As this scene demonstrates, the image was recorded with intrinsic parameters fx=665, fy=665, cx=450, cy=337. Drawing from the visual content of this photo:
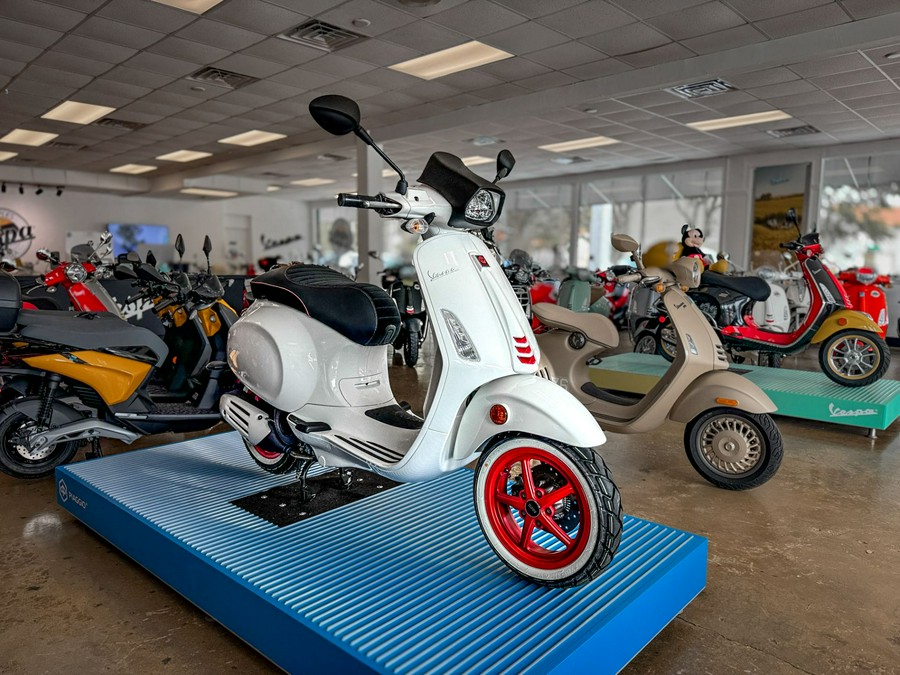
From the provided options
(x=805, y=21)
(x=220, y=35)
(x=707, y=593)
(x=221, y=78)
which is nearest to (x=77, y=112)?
(x=221, y=78)

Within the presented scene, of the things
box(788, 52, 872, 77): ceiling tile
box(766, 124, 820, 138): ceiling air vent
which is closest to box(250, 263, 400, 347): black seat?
box(788, 52, 872, 77): ceiling tile

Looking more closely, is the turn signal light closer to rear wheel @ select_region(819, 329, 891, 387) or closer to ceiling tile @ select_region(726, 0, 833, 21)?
rear wheel @ select_region(819, 329, 891, 387)

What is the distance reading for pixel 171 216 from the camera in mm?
17547

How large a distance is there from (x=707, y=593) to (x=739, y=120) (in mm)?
7958

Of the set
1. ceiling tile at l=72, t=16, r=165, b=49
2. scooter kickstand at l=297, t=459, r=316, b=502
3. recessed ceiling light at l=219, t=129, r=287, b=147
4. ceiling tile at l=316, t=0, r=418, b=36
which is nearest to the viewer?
scooter kickstand at l=297, t=459, r=316, b=502

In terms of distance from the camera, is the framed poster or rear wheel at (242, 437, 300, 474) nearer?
rear wheel at (242, 437, 300, 474)

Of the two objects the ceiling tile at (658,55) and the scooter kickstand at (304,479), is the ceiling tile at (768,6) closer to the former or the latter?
the ceiling tile at (658,55)

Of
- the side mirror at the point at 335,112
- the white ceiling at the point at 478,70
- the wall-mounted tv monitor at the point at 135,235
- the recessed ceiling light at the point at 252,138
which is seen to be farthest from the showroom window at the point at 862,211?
the wall-mounted tv monitor at the point at 135,235

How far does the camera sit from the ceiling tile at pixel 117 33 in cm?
539

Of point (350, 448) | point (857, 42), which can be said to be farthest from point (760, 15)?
point (350, 448)

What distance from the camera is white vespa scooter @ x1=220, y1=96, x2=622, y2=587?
1.64 m

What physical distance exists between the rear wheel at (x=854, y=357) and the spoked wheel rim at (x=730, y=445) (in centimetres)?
202

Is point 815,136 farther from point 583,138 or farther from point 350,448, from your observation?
point 350,448

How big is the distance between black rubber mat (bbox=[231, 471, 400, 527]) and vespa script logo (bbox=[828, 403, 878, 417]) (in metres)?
2.97
